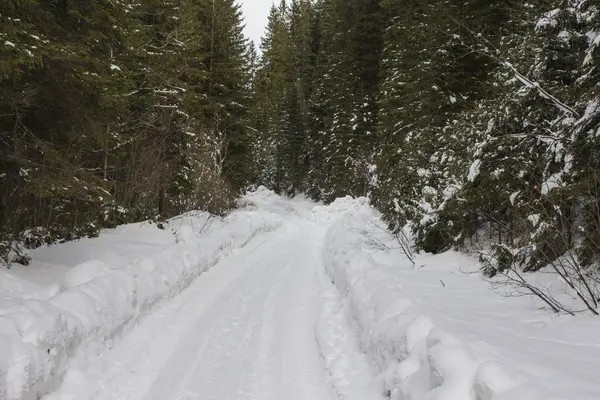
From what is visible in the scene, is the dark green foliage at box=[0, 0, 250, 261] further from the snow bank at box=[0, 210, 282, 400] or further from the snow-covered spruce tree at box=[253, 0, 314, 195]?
the snow-covered spruce tree at box=[253, 0, 314, 195]

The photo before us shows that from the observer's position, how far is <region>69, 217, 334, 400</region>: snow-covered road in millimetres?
4477

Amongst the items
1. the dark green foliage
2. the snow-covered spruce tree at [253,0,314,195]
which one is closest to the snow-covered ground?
the dark green foliage

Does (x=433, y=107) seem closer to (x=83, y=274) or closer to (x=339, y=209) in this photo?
(x=83, y=274)

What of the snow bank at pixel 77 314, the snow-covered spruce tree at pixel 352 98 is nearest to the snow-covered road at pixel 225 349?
the snow bank at pixel 77 314

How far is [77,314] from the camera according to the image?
16.4 ft

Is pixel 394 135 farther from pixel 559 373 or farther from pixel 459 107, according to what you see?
pixel 559 373

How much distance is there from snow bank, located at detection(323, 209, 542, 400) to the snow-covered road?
0.69 metres

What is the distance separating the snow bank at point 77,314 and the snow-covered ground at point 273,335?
2cm

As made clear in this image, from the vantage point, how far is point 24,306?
14.8 feet

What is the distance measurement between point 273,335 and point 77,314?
2.47 meters

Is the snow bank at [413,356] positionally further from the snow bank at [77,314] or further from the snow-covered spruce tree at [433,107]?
the snow-covered spruce tree at [433,107]

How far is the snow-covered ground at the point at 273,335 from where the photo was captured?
3604 millimetres

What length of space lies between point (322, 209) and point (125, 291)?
24435 mm

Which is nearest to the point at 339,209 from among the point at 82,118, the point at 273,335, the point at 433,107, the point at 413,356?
the point at 433,107
